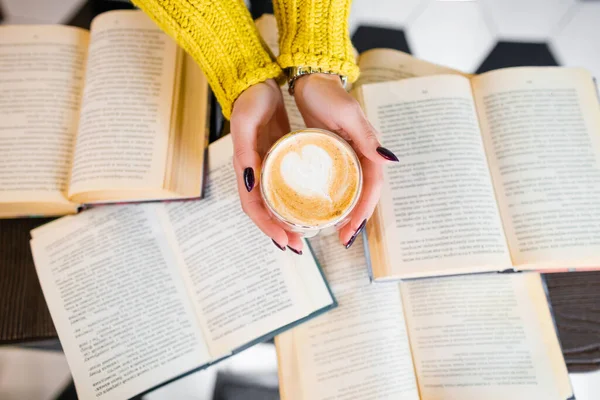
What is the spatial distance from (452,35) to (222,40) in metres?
0.59

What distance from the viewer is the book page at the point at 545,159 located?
0.62 metres

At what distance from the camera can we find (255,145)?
1.89 ft

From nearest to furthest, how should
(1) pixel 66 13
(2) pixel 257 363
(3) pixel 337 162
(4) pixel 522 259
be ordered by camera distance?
(3) pixel 337 162, (4) pixel 522 259, (2) pixel 257 363, (1) pixel 66 13

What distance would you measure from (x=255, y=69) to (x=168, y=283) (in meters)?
0.37

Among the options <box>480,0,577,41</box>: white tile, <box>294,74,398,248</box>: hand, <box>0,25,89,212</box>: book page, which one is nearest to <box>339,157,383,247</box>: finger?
<box>294,74,398,248</box>: hand

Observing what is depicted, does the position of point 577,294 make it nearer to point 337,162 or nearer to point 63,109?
point 337,162

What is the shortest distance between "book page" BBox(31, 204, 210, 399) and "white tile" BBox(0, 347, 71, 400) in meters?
0.27

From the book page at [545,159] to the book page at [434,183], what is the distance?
0.03 metres

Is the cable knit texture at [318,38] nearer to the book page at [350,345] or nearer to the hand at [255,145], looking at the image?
the hand at [255,145]

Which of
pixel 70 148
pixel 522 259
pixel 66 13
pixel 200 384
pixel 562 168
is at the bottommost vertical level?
pixel 200 384

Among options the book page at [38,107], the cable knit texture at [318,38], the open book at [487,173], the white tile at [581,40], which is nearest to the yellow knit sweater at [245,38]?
the cable knit texture at [318,38]

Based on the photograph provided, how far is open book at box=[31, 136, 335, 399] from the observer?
25.0 inches

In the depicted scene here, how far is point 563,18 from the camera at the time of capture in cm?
96

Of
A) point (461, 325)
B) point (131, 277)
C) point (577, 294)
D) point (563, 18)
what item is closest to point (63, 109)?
point (131, 277)
